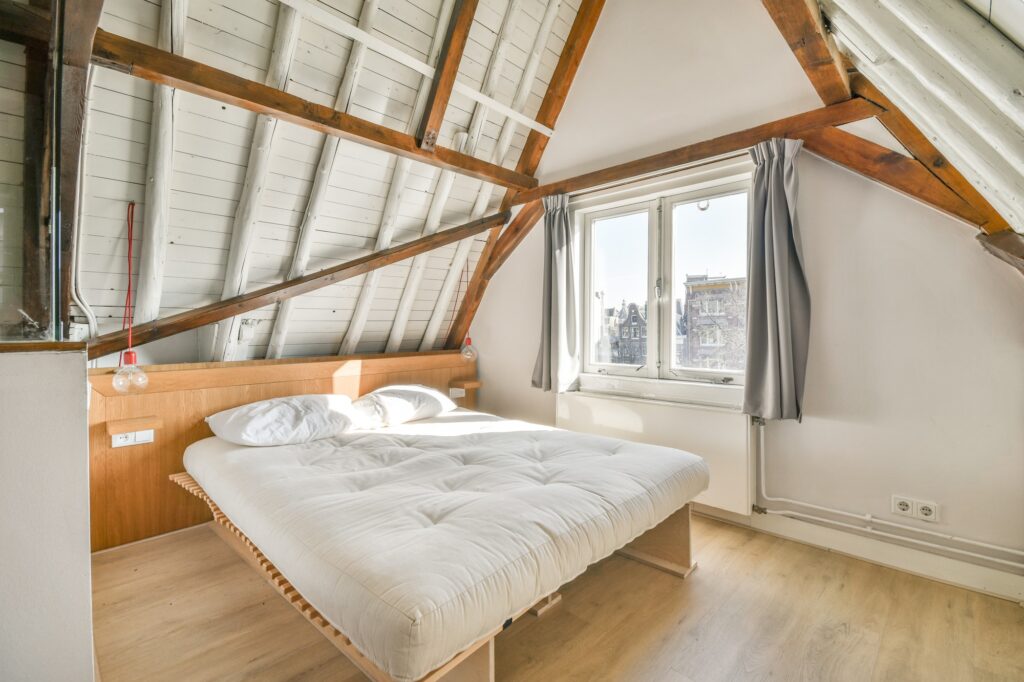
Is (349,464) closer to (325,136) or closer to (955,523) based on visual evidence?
(325,136)

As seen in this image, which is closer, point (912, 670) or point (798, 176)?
point (912, 670)

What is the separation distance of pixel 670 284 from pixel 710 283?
25cm

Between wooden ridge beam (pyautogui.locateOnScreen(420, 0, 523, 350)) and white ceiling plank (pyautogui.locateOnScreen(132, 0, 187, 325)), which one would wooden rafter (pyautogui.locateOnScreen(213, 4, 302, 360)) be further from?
wooden ridge beam (pyautogui.locateOnScreen(420, 0, 523, 350))

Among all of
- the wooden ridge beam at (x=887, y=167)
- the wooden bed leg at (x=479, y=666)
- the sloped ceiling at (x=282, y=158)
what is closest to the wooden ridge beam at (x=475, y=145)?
the sloped ceiling at (x=282, y=158)

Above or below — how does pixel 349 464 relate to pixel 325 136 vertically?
below

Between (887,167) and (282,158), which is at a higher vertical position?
(282,158)

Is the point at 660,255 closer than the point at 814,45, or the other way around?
the point at 814,45

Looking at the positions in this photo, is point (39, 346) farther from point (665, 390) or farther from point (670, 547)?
point (665, 390)

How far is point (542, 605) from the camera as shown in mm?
1873

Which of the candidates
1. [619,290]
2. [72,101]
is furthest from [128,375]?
[619,290]

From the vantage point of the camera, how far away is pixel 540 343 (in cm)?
363

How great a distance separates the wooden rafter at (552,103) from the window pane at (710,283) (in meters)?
1.13

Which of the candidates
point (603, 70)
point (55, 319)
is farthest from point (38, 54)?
point (603, 70)

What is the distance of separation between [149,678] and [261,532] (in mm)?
538
